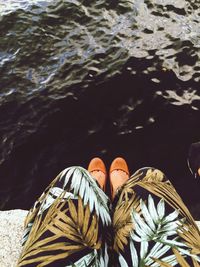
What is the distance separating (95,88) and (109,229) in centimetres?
183

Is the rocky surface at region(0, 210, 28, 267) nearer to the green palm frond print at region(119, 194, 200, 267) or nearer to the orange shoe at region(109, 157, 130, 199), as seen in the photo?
the orange shoe at region(109, 157, 130, 199)

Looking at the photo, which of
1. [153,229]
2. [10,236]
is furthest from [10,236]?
[153,229]

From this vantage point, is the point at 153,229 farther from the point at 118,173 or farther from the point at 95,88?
the point at 95,88

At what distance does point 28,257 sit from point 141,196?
54 centimetres

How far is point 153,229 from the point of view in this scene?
4.70 ft

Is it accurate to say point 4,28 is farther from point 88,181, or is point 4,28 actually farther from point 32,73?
point 88,181

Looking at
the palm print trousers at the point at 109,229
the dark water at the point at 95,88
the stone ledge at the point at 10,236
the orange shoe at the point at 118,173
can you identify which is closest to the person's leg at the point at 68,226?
the palm print trousers at the point at 109,229

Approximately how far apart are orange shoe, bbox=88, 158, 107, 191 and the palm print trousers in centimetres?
68

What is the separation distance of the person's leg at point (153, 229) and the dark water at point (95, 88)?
3.03 ft

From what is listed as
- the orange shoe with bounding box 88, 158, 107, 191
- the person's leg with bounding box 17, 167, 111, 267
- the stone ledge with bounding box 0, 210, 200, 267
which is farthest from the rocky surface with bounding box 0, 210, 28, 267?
the orange shoe with bounding box 88, 158, 107, 191

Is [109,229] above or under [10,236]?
above

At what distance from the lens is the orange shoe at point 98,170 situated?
2.40m

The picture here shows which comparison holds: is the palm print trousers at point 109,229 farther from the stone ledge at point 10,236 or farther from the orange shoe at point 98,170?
the orange shoe at point 98,170

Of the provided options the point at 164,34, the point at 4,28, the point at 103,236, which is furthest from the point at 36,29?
the point at 103,236
